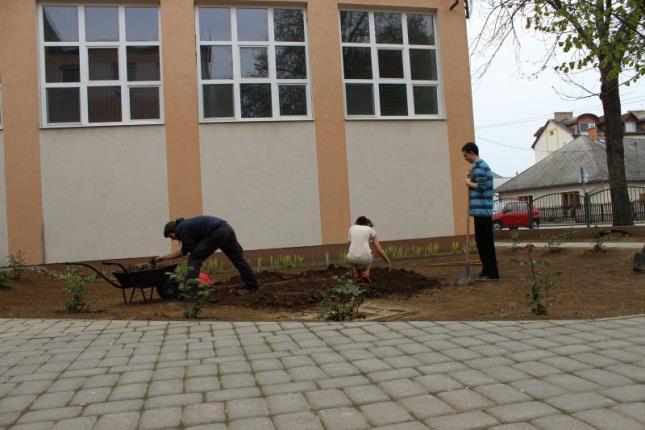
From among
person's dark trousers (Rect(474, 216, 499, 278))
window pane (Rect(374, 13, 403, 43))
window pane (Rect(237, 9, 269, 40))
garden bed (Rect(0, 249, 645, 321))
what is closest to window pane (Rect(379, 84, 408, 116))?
window pane (Rect(374, 13, 403, 43))

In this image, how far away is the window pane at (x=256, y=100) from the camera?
1246 centimetres

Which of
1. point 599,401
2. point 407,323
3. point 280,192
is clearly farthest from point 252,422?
point 280,192

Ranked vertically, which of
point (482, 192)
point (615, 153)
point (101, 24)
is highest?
point (101, 24)

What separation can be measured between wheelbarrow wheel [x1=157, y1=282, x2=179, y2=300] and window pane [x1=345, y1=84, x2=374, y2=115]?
6925 mm

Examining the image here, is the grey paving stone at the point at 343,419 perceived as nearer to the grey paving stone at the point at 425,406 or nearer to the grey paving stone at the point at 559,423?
the grey paving stone at the point at 425,406

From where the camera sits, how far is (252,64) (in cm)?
1268

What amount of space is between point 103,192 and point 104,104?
6.60 ft

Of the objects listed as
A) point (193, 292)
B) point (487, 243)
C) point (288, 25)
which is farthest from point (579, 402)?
point (288, 25)

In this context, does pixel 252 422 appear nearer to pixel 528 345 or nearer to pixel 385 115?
pixel 528 345

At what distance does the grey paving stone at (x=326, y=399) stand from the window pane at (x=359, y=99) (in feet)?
34.3

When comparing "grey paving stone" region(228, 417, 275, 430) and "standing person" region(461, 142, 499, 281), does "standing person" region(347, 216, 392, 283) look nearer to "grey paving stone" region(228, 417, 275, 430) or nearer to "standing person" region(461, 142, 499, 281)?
"standing person" region(461, 142, 499, 281)

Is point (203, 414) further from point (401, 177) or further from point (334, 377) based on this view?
point (401, 177)

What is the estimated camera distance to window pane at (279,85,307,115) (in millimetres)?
12688

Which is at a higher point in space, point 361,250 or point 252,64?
point 252,64
